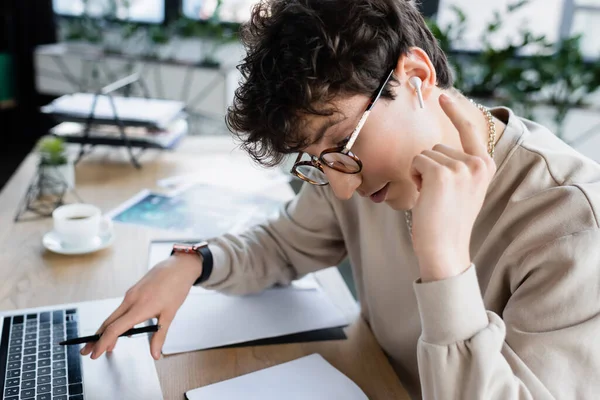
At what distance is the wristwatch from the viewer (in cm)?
106

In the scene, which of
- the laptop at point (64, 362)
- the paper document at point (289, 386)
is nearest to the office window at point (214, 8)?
the laptop at point (64, 362)

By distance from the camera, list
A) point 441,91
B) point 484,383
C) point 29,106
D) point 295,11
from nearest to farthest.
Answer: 1. point 484,383
2. point 295,11
3. point 441,91
4. point 29,106

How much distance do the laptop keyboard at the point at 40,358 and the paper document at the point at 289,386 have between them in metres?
0.18

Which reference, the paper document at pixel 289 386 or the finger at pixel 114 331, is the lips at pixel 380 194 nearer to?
the paper document at pixel 289 386

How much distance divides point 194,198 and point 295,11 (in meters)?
0.87

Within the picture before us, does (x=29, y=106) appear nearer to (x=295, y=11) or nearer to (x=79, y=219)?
(x=79, y=219)

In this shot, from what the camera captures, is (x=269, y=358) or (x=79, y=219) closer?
(x=269, y=358)

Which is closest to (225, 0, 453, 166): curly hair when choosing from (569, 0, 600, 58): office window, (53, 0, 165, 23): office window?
(569, 0, 600, 58): office window

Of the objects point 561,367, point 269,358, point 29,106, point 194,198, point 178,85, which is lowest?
point 29,106

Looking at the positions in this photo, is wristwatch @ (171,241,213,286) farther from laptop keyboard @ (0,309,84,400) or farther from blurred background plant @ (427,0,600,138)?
blurred background plant @ (427,0,600,138)

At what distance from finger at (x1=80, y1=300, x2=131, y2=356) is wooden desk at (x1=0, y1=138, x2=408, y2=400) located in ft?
0.33

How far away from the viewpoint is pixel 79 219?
127 centimetres

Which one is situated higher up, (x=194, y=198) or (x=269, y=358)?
(x=269, y=358)

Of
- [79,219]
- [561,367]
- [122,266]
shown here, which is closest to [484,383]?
[561,367]
